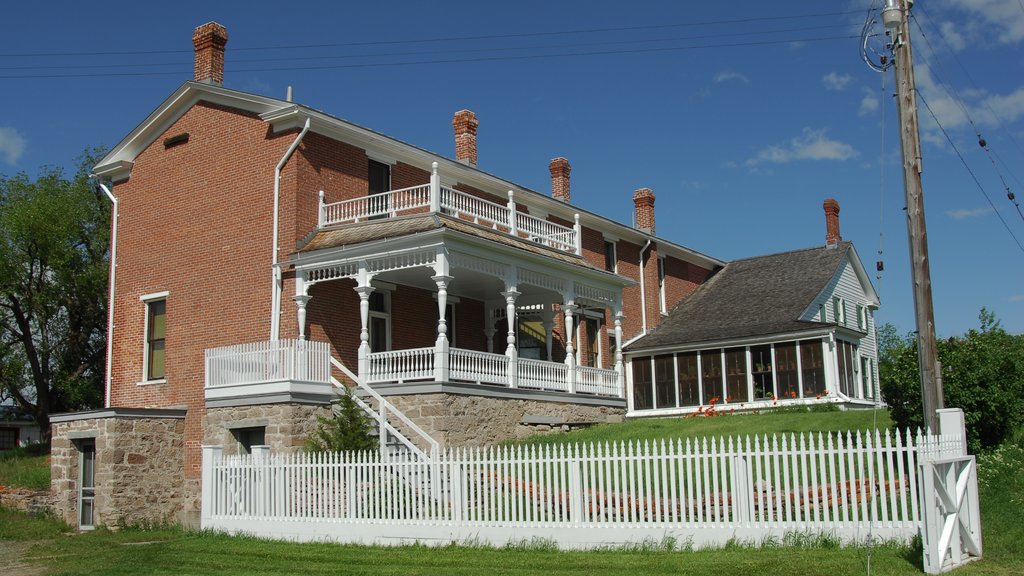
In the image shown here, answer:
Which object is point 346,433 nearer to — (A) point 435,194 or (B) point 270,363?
(B) point 270,363

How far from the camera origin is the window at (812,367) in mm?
27734

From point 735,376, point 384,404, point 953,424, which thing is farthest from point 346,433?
point 735,376

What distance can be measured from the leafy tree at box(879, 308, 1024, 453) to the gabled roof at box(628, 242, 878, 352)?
11.4 meters

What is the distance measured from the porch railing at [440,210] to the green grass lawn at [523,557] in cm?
776

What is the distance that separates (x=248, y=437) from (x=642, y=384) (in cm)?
1465

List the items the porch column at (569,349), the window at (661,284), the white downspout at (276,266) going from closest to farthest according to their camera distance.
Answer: the white downspout at (276,266) < the porch column at (569,349) < the window at (661,284)

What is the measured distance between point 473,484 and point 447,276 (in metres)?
6.45

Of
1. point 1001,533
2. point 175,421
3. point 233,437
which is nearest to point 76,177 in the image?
point 175,421

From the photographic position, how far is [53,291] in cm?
3117

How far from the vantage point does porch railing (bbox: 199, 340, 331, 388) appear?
18.8 metres

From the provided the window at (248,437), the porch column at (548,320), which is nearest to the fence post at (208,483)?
the window at (248,437)

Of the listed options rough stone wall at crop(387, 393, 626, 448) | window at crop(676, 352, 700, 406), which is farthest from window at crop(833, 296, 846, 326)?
rough stone wall at crop(387, 393, 626, 448)

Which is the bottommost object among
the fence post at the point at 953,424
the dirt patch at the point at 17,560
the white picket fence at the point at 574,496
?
the dirt patch at the point at 17,560

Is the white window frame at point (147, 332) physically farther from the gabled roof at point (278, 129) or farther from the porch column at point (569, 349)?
the porch column at point (569, 349)
